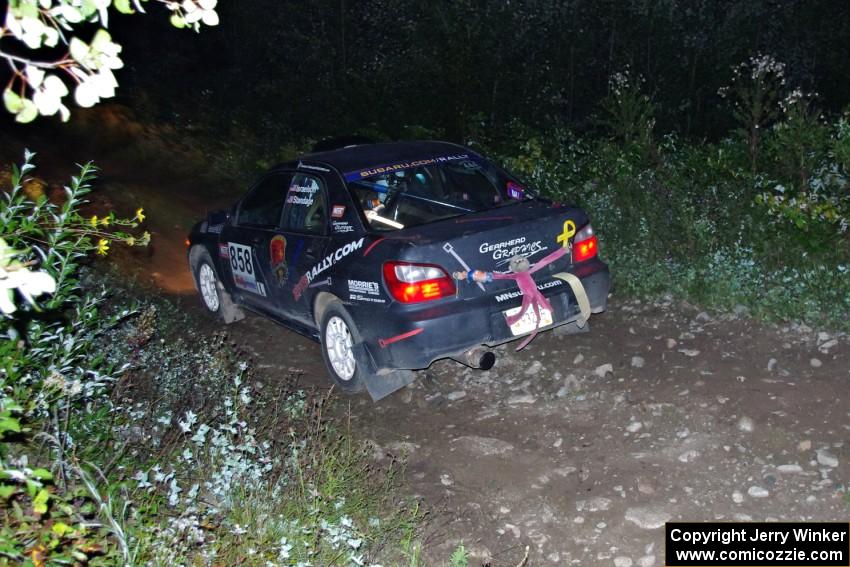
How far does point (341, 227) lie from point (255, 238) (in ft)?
4.48

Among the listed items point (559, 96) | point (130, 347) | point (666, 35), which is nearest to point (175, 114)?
point (559, 96)

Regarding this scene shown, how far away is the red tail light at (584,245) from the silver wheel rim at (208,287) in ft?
13.1

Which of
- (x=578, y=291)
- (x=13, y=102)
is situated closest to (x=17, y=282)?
(x=13, y=102)

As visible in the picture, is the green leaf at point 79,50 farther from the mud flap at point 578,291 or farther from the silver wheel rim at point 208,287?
the silver wheel rim at point 208,287

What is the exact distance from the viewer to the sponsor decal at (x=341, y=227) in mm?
6493

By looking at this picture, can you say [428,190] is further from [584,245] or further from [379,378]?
[379,378]

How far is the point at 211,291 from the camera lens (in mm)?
8953

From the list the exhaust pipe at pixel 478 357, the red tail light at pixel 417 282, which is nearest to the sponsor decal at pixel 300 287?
the red tail light at pixel 417 282

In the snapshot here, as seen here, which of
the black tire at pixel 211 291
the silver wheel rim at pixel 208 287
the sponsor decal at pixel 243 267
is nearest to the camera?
the sponsor decal at pixel 243 267

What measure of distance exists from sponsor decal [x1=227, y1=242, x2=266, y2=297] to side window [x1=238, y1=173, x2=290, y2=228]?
0.81 feet

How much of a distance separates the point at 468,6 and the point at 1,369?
14.6 meters

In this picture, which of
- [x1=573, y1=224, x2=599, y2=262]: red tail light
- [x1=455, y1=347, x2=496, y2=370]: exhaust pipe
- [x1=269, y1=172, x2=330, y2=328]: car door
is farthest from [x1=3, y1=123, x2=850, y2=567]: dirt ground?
[x1=573, y1=224, x2=599, y2=262]: red tail light

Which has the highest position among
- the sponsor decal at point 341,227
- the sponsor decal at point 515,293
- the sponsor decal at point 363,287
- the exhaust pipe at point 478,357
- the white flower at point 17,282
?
the white flower at point 17,282

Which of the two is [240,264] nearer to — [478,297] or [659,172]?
[478,297]
